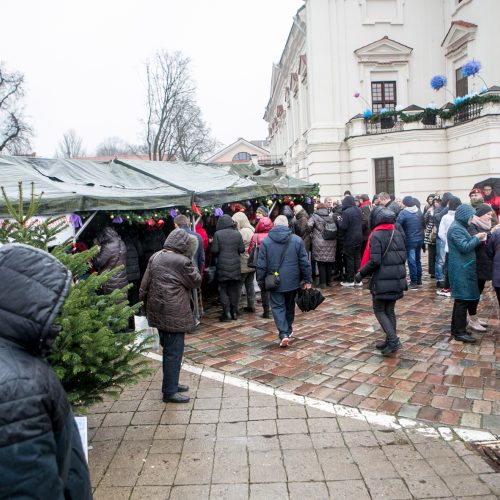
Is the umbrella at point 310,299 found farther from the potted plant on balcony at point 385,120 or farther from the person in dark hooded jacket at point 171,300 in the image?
the potted plant on balcony at point 385,120

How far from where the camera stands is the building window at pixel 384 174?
21.9m

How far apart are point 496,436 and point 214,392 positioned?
2716mm

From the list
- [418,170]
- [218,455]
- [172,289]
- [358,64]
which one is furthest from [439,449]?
[358,64]

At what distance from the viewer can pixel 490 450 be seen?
3660mm

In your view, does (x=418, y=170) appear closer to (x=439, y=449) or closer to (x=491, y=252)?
(x=491, y=252)

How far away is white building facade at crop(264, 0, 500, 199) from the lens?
69.9 ft

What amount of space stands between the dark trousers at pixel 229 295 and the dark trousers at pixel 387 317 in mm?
2930

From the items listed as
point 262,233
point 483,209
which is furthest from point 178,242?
point 483,209

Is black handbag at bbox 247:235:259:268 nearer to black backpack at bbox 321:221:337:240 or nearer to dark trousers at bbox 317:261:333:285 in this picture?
black backpack at bbox 321:221:337:240

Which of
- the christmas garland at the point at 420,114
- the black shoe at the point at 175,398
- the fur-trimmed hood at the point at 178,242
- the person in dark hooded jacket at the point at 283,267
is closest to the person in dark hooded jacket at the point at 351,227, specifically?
the person in dark hooded jacket at the point at 283,267

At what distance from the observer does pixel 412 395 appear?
471 centimetres

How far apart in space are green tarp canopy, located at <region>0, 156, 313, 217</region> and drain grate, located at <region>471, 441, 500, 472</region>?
5.43 metres

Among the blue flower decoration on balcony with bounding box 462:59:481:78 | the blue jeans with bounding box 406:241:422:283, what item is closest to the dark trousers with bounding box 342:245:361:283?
the blue jeans with bounding box 406:241:422:283

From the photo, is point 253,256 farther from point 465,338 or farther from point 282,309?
point 465,338
